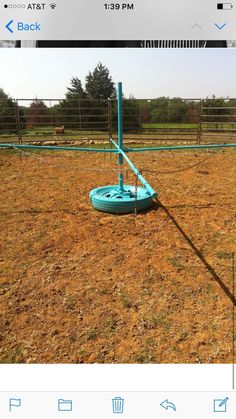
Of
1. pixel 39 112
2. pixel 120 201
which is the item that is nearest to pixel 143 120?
pixel 39 112

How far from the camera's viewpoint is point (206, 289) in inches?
112

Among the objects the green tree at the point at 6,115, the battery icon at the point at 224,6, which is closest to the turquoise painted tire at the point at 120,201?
the battery icon at the point at 224,6

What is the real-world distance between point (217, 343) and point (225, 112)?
582 inches

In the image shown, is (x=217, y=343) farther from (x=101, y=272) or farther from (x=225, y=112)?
(x=225, y=112)

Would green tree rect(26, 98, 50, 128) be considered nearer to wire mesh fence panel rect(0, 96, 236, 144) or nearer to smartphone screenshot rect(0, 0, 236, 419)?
wire mesh fence panel rect(0, 96, 236, 144)

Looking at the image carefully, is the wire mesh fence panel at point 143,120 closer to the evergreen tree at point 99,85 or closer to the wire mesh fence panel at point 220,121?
the wire mesh fence panel at point 220,121
